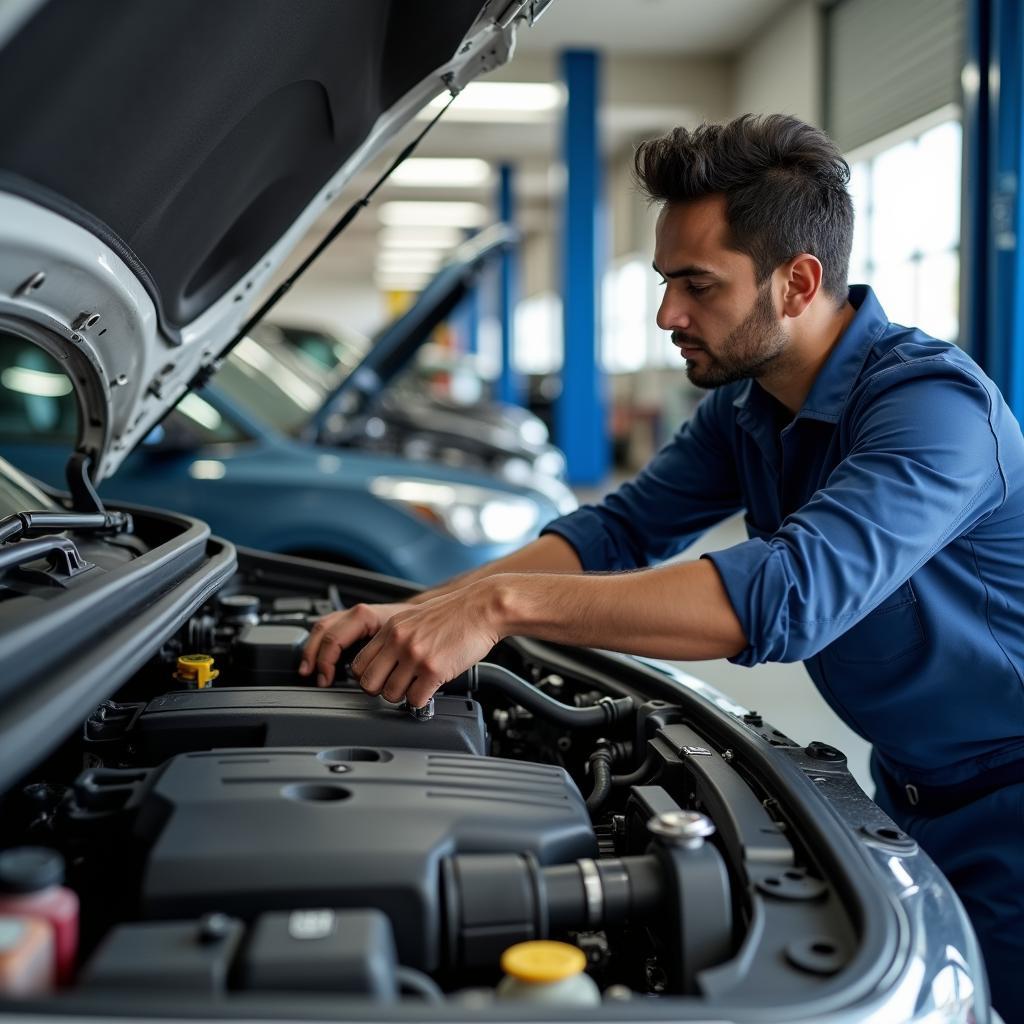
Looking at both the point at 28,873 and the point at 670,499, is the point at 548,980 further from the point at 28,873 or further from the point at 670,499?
the point at 670,499

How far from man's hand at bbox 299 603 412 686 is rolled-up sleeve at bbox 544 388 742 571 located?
525 mm

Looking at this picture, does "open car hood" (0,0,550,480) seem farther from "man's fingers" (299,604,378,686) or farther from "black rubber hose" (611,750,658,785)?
"black rubber hose" (611,750,658,785)

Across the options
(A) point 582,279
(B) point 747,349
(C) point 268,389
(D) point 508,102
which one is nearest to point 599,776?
(B) point 747,349

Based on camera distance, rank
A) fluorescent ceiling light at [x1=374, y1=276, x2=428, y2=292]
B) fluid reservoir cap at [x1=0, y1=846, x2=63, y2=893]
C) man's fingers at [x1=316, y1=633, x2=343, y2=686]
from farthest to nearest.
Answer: fluorescent ceiling light at [x1=374, y1=276, x2=428, y2=292], man's fingers at [x1=316, y1=633, x2=343, y2=686], fluid reservoir cap at [x1=0, y1=846, x2=63, y2=893]

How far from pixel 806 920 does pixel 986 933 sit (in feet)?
2.27

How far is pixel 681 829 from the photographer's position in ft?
3.40

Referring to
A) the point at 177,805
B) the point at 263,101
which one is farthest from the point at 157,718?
the point at 263,101

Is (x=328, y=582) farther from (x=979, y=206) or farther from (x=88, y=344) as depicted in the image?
(x=979, y=206)

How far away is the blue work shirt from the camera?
125 cm

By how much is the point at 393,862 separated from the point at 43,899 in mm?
279

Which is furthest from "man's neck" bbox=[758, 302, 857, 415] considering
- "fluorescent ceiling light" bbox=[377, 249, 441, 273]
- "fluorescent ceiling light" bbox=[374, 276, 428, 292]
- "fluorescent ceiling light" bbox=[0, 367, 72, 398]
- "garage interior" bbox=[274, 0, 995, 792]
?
"fluorescent ceiling light" bbox=[374, 276, 428, 292]

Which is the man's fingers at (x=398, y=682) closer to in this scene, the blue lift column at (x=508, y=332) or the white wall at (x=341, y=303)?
the blue lift column at (x=508, y=332)

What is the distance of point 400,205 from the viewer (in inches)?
709

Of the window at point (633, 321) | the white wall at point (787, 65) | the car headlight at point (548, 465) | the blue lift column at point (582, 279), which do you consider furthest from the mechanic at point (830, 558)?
the window at point (633, 321)
